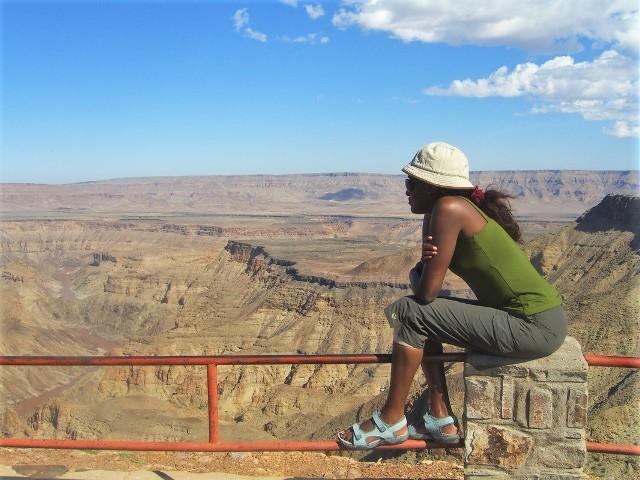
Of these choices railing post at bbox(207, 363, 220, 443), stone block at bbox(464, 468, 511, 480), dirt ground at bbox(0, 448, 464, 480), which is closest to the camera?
stone block at bbox(464, 468, 511, 480)

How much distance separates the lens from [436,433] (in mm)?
4160

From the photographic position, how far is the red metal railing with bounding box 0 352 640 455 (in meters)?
4.09

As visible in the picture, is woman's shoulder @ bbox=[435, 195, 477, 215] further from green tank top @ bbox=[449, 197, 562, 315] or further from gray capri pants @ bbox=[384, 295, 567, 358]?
gray capri pants @ bbox=[384, 295, 567, 358]

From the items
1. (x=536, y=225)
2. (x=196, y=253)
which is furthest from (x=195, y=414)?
(x=536, y=225)

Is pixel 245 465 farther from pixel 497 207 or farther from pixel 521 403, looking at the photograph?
pixel 497 207

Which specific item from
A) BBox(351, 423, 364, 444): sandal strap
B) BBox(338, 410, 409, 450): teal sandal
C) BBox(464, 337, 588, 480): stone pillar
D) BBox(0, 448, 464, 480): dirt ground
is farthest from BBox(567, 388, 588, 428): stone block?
BBox(0, 448, 464, 480): dirt ground

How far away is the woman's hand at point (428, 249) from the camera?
3715 mm

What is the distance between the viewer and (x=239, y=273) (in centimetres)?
8056

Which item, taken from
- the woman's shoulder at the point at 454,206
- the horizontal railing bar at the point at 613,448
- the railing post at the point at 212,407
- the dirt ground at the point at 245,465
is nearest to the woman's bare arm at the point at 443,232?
the woman's shoulder at the point at 454,206

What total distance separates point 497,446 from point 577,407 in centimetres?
Result: 54

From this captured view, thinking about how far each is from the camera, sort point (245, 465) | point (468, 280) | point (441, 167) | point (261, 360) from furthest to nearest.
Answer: point (245, 465) < point (261, 360) < point (468, 280) < point (441, 167)

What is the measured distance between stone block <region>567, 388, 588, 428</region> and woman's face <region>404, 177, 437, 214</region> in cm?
140

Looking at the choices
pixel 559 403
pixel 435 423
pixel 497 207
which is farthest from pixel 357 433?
pixel 497 207

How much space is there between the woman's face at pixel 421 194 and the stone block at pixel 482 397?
1.09m
